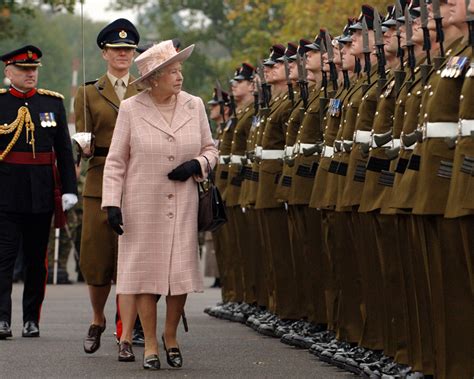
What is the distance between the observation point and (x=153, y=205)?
1304 centimetres

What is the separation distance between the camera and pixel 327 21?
36.8 m

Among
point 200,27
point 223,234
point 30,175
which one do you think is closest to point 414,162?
point 30,175

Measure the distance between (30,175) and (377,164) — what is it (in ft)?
14.9

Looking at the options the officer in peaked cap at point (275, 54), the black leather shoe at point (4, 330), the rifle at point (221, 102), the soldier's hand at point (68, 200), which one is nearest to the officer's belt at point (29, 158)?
the soldier's hand at point (68, 200)

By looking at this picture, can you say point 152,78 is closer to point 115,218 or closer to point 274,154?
point 115,218

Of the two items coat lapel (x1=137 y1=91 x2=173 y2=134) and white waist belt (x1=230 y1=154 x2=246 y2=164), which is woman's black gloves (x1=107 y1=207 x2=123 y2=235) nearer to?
coat lapel (x1=137 y1=91 x2=173 y2=134)

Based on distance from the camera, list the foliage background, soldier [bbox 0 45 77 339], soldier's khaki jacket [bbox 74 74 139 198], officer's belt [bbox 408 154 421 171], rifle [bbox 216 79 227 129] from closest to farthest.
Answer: officer's belt [bbox 408 154 421 171] → soldier's khaki jacket [bbox 74 74 139 198] → soldier [bbox 0 45 77 339] → rifle [bbox 216 79 227 129] → the foliage background

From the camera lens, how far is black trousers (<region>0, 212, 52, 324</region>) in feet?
52.2

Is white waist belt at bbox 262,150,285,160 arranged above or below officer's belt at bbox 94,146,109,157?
below

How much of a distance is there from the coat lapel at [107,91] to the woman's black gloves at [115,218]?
2.06m

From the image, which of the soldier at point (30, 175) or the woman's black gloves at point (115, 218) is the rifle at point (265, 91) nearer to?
the soldier at point (30, 175)

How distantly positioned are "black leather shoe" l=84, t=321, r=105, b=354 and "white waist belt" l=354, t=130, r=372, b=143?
271 cm

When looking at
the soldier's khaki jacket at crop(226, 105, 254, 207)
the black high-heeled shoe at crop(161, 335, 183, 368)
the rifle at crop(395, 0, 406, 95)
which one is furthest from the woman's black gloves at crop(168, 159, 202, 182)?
the soldier's khaki jacket at crop(226, 105, 254, 207)

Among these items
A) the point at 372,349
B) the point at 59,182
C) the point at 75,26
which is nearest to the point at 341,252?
the point at 372,349
